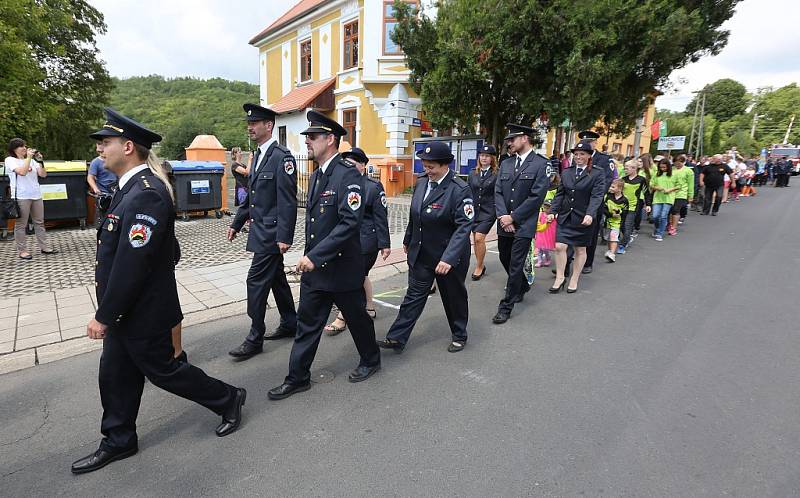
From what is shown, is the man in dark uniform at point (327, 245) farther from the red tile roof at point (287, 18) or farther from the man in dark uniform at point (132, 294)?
the red tile roof at point (287, 18)

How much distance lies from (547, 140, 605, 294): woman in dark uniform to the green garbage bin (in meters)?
9.10

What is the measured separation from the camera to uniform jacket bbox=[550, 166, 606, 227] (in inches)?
224

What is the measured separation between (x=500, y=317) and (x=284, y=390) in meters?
2.50

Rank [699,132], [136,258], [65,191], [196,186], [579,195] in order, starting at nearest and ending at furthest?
[136,258]
[579,195]
[65,191]
[196,186]
[699,132]

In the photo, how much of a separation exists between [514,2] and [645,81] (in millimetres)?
4467

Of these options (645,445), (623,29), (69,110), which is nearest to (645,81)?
(623,29)

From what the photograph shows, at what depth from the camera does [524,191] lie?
4.88 meters

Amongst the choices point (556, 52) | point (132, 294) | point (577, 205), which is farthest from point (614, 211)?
point (132, 294)

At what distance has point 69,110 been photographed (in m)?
21.3

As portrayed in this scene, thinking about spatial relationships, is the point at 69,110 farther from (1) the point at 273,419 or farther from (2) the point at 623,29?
(1) the point at 273,419

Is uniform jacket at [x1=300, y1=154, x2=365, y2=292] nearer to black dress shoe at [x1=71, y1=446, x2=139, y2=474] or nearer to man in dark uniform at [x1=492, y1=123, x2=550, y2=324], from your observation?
black dress shoe at [x1=71, y1=446, x2=139, y2=474]

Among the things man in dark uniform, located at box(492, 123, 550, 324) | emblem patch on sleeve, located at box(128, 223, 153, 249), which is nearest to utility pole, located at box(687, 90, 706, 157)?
man in dark uniform, located at box(492, 123, 550, 324)

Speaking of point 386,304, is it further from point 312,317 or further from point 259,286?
point 312,317

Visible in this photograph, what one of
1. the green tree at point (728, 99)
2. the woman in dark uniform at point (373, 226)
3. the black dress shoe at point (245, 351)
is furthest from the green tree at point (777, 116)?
the black dress shoe at point (245, 351)
